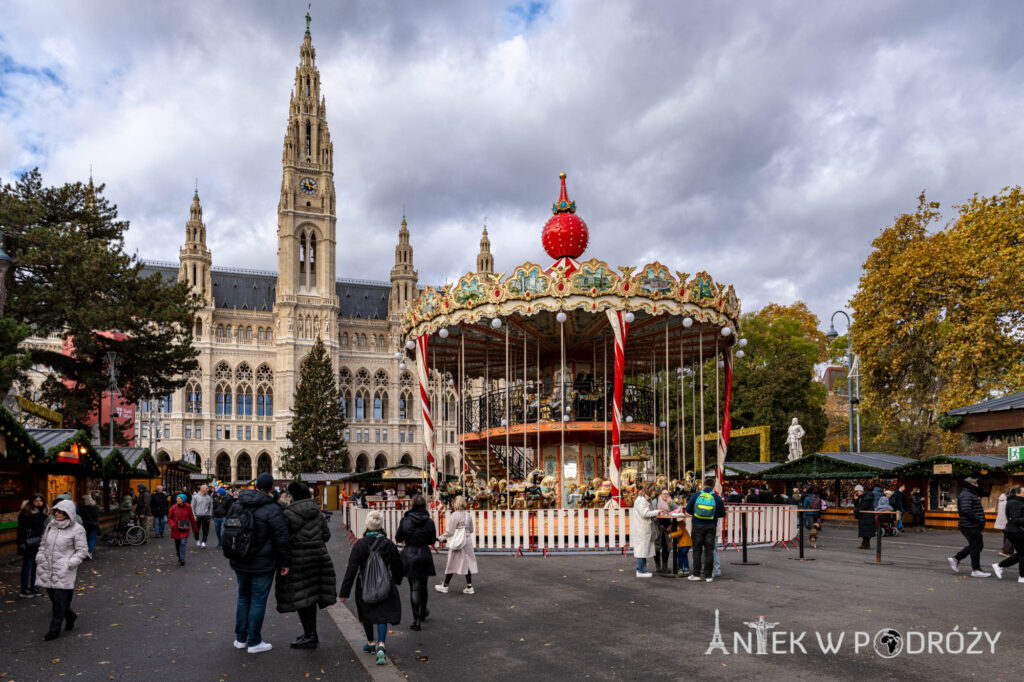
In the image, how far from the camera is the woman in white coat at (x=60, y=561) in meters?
8.27

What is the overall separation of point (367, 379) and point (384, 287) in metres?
15.9

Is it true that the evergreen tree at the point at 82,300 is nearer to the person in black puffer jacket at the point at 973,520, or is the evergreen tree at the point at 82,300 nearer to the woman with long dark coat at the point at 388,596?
the woman with long dark coat at the point at 388,596

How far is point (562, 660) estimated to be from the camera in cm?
688

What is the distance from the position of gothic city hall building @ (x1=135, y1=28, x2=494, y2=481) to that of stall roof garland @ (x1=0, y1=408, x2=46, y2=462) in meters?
70.0

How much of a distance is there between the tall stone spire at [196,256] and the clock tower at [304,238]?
27.7 feet

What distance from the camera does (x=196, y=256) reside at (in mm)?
88000

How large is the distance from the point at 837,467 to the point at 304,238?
7382 centimetres

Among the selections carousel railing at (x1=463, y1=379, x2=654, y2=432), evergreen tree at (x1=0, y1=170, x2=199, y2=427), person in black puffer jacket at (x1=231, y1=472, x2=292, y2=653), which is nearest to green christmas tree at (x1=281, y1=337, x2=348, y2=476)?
evergreen tree at (x1=0, y1=170, x2=199, y2=427)

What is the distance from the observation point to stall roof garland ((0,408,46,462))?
14216 millimetres

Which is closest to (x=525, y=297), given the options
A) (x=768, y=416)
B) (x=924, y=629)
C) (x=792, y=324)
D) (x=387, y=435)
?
(x=924, y=629)

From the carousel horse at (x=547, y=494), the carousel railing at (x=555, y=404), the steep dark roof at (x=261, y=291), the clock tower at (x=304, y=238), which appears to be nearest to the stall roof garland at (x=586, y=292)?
the carousel railing at (x=555, y=404)

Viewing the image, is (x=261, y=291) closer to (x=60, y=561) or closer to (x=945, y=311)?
(x=945, y=311)

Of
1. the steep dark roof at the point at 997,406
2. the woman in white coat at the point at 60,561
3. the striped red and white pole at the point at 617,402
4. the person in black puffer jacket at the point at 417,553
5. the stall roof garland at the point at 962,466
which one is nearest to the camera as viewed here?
the woman in white coat at the point at 60,561

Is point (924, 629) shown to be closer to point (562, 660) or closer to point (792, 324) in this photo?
point (562, 660)
